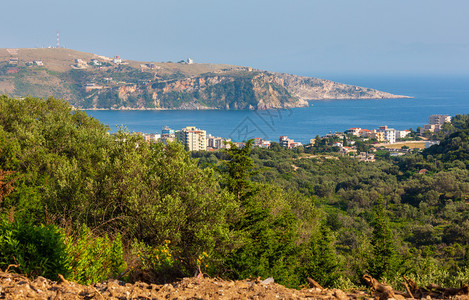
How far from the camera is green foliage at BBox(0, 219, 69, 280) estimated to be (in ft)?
14.4

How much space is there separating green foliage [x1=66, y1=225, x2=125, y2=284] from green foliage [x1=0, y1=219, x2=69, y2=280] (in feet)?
0.45

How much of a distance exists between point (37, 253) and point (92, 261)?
0.64m

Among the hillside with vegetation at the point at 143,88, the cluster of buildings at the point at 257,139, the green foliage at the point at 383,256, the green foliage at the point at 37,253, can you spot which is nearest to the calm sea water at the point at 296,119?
the cluster of buildings at the point at 257,139

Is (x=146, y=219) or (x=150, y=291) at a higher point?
(x=150, y=291)

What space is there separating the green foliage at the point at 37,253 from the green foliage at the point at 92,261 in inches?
5.4

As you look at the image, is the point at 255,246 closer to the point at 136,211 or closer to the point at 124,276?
the point at 136,211

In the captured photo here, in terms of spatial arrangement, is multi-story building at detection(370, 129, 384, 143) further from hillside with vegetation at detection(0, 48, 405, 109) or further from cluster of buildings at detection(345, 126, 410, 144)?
hillside with vegetation at detection(0, 48, 405, 109)

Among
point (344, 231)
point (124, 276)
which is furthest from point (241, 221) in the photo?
point (344, 231)

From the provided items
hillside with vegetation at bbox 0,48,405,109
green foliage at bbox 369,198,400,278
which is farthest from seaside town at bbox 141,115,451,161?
hillside with vegetation at bbox 0,48,405,109

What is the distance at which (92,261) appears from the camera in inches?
191

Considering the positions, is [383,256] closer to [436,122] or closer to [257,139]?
[257,139]

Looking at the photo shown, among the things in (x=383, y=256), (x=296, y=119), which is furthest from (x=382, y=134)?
(x=383, y=256)

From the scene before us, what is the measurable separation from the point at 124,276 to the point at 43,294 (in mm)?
1662

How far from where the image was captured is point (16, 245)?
174 inches
